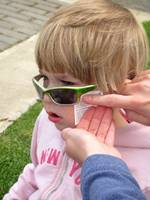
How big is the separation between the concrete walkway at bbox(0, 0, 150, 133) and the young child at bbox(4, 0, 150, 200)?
6.51 ft

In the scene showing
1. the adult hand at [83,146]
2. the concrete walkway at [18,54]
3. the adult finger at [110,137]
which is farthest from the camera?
the concrete walkway at [18,54]

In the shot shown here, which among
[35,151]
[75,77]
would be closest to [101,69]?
[75,77]

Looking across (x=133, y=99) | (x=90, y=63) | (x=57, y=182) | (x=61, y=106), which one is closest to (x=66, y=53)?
(x=90, y=63)

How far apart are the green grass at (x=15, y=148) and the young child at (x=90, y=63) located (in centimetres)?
130

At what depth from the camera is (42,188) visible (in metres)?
2.32

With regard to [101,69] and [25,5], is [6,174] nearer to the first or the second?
[101,69]

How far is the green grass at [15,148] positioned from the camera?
11.5ft

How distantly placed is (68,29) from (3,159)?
177 cm

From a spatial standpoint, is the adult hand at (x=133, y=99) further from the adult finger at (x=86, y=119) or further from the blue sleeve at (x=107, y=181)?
the blue sleeve at (x=107, y=181)

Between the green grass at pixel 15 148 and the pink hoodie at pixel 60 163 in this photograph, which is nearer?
the pink hoodie at pixel 60 163

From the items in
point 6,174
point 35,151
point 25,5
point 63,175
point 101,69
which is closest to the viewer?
point 101,69

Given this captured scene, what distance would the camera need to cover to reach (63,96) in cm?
206

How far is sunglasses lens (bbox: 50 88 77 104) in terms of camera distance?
2.05 metres

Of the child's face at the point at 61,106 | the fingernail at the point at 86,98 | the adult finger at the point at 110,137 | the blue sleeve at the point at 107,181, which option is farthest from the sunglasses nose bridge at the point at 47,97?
the blue sleeve at the point at 107,181
